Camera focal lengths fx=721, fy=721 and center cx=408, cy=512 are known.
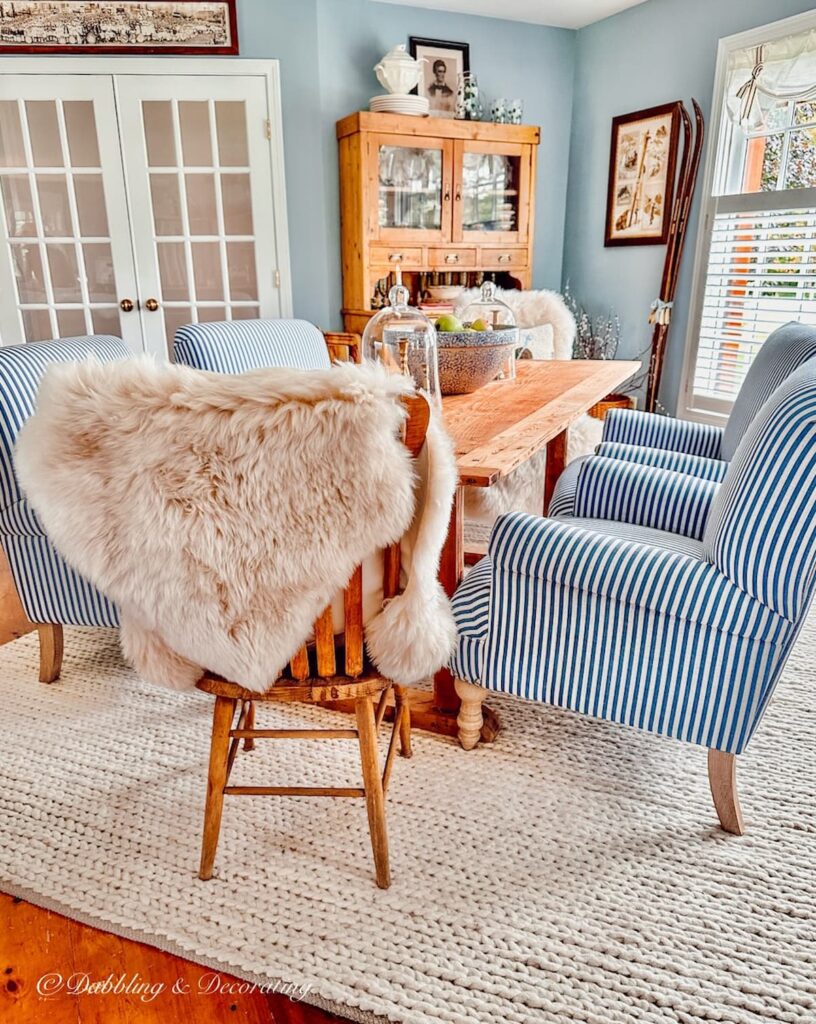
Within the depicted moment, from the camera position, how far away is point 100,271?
3820 mm

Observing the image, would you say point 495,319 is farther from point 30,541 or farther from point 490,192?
point 490,192

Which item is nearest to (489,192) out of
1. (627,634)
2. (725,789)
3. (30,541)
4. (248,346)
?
(248,346)

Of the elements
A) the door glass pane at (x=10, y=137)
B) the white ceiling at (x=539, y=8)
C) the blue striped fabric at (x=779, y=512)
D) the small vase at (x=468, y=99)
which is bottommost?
the blue striped fabric at (x=779, y=512)

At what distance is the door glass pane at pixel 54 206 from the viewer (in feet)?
12.1

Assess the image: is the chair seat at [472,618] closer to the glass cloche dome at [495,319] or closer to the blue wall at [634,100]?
the glass cloche dome at [495,319]

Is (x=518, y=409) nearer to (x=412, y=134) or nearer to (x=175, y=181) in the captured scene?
(x=412, y=134)

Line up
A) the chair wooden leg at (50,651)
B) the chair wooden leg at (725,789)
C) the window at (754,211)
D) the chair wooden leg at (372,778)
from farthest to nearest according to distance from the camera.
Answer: the window at (754,211) < the chair wooden leg at (50,651) < the chair wooden leg at (725,789) < the chair wooden leg at (372,778)

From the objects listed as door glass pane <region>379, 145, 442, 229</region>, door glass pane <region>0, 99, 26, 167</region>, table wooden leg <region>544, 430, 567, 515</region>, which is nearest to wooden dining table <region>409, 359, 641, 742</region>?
table wooden leg <region>544, 430, 567, 515</region>

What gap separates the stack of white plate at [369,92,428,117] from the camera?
3623 millimetres

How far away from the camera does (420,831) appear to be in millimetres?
1506

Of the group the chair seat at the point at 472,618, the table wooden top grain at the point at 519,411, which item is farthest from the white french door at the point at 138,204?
the chair seat at the point at 472,618

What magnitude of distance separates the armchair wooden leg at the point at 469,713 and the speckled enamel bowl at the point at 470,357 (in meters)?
0.93

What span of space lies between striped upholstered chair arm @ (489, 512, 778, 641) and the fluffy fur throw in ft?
1.15

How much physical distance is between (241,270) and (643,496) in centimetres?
278
